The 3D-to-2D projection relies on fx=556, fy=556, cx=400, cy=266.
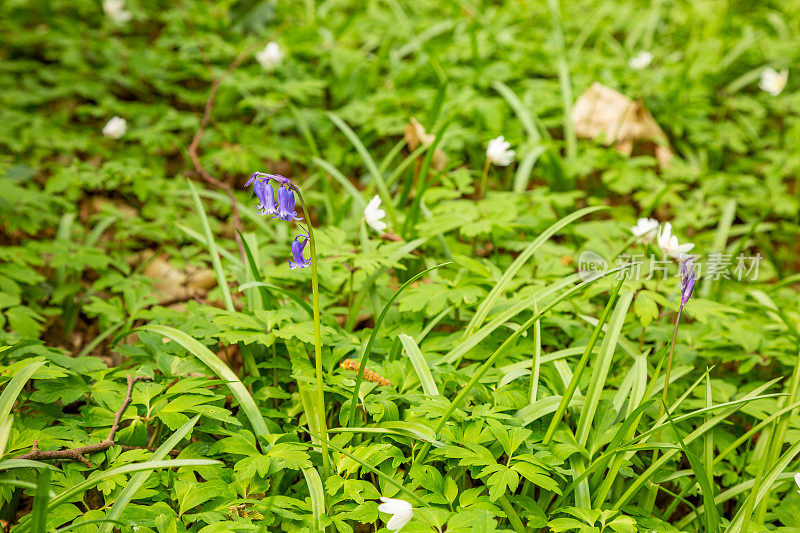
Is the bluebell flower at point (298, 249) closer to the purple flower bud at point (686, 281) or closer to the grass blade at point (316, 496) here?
the grass blade at point (316, 496)

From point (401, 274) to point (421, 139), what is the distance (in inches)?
34.4

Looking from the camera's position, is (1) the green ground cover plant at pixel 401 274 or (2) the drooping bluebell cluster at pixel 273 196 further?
(1) the green ground cover plant at pixel 401 274

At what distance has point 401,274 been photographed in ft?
7.40

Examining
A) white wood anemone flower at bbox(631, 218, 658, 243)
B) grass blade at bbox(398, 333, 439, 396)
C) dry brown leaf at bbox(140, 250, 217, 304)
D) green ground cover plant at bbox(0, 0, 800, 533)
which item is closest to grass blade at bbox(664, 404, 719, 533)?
green ground cover plant at bbox(0, 0, 800, 533)

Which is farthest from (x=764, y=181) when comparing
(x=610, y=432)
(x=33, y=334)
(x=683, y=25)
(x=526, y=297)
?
(x=33, y=334)

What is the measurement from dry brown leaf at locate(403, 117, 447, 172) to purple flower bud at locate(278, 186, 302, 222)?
1.66 m

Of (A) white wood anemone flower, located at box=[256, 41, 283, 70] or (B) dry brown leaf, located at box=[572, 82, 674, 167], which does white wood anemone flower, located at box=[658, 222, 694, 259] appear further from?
(A) white wood anemone flower, located at box=[256, 41, 283, 70]

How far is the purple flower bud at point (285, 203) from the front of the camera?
1.17 m

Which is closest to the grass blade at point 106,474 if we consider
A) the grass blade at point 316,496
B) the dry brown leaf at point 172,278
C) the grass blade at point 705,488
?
the grass blade at point 316,496

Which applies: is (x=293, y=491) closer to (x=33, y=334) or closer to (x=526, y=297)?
(x=526, y=297)

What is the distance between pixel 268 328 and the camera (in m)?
1.61

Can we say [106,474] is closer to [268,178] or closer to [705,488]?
[268,178]

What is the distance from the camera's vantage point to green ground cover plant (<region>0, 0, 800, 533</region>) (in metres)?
1.37

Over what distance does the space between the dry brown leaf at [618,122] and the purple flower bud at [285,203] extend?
100 inches
